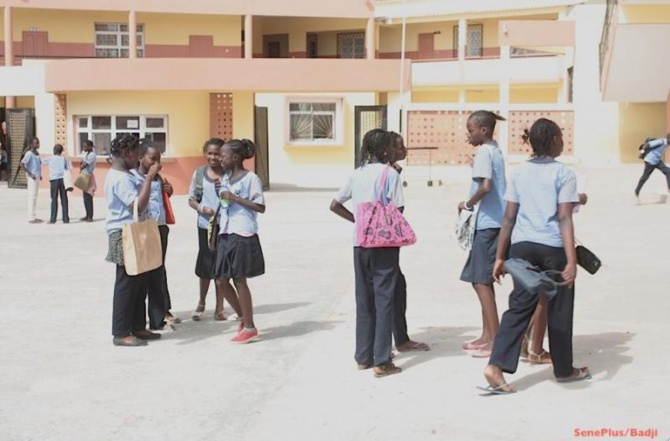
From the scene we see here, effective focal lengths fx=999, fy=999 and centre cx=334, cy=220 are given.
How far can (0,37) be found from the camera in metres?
33.7

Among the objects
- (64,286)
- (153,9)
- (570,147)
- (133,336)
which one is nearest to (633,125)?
(570,147)

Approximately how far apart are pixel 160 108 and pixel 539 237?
2071cm

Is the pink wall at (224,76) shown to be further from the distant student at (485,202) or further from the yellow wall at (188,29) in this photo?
the distant student at (485,202)

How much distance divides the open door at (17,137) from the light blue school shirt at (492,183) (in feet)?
74.3

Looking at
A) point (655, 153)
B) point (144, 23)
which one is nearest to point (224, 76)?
point (144, 23)

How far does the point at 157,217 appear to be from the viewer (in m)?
8.41

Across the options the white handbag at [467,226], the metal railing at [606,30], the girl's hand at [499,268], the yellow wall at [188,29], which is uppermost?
the yellow wall at [188,29]

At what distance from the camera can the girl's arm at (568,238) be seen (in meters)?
5.93

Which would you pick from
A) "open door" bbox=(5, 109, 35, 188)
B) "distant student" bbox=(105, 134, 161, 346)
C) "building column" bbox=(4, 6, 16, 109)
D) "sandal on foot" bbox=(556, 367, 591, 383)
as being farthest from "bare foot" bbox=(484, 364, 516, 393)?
"building column" bbox=(4, 6, 16, 109)

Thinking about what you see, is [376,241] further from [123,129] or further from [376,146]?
[123,129]

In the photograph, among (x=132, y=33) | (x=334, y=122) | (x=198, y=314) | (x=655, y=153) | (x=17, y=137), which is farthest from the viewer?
(x=132, y=33)

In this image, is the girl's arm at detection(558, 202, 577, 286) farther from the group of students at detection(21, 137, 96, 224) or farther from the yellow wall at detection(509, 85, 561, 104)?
the yellow wall at detection(509, 85, 561, 104)

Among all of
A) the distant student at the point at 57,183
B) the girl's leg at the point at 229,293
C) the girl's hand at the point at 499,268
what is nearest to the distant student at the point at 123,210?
the girl's leg at the point at 229,293

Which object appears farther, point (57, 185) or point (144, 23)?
point (144, 23)
